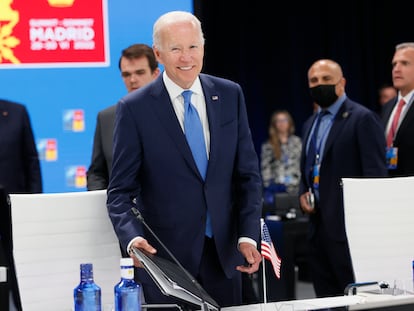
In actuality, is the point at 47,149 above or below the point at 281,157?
above

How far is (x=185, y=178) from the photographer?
2.80m

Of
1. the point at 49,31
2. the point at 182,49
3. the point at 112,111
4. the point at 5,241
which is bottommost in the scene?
the point at 5,241

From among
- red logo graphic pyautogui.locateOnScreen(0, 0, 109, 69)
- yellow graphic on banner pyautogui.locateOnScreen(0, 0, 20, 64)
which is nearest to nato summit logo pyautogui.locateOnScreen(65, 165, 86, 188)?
red logo graphic pyautogui.locateOnScreen(0, 0, 109, 69)

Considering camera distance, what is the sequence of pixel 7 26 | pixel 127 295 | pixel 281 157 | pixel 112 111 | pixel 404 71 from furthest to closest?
pixel 281 157
pixel 7 26
pixel 404 71
pixel 112 111
pixel 127 295

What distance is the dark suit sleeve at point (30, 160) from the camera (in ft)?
17.0

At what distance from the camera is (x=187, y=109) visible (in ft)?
9.28

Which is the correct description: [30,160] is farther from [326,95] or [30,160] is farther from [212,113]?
[212,113]

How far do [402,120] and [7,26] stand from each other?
266 centimetres

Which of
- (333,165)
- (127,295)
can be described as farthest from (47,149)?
(127,295)

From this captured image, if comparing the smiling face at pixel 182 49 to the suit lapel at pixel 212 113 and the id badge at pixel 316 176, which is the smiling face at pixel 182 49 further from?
the id badge at pixel 316 176

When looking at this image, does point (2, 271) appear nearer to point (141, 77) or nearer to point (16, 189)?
point (141, 77)

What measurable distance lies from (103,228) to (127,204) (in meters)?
0.36

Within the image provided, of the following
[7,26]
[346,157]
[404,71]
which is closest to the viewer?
[346,157]

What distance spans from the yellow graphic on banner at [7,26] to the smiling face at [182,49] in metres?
2.85
